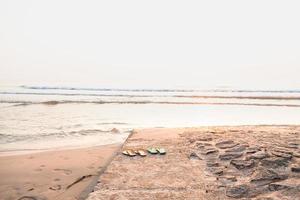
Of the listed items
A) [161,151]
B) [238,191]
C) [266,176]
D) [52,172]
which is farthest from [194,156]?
[52,172]

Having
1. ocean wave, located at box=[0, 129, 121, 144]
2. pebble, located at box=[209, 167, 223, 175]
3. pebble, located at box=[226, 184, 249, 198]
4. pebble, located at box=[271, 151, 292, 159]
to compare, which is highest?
pebble, located at box=[271, 151, 292, 159]

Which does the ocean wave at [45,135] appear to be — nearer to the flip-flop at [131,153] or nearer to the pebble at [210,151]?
the flip-flop at [131,153]

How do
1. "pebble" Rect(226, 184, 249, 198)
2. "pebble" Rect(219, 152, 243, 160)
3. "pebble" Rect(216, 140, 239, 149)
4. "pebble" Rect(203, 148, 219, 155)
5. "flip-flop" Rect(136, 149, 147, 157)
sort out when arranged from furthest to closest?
"pebble" Rect(216, 140, 239, 149) < "pebble" Rect(203, 148, 219, 155) < "flip-flop" Rect(136, 149, 147, 157) < "pebble" Rect(219, 152, 243, 160) < "pebble" Rect(226, 184, 249, 198)

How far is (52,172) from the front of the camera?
5555mm

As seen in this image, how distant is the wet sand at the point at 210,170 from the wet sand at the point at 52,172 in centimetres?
61

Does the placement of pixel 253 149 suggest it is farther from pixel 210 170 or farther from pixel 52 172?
pixel 52 172

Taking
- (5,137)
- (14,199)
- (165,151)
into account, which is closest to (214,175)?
(165,151)

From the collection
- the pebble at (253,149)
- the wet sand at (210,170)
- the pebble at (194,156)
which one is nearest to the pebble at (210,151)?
the wet sand at (210,170)

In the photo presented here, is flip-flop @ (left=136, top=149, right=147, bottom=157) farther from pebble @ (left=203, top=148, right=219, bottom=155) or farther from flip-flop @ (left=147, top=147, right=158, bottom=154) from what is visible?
pebble @ (left=203, top=148, right=219, bottom=155)

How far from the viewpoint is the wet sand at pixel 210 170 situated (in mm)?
3887

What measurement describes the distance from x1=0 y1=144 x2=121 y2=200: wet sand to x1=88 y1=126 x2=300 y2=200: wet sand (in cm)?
61

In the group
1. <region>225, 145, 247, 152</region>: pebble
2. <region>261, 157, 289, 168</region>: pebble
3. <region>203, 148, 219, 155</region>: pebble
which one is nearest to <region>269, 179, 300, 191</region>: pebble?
<region>261, 157, 289, 168</region>: pebble

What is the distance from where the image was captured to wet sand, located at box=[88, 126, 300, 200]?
12.8 ft

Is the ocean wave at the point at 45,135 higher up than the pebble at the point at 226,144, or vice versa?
the pebble at the point at 226,144
